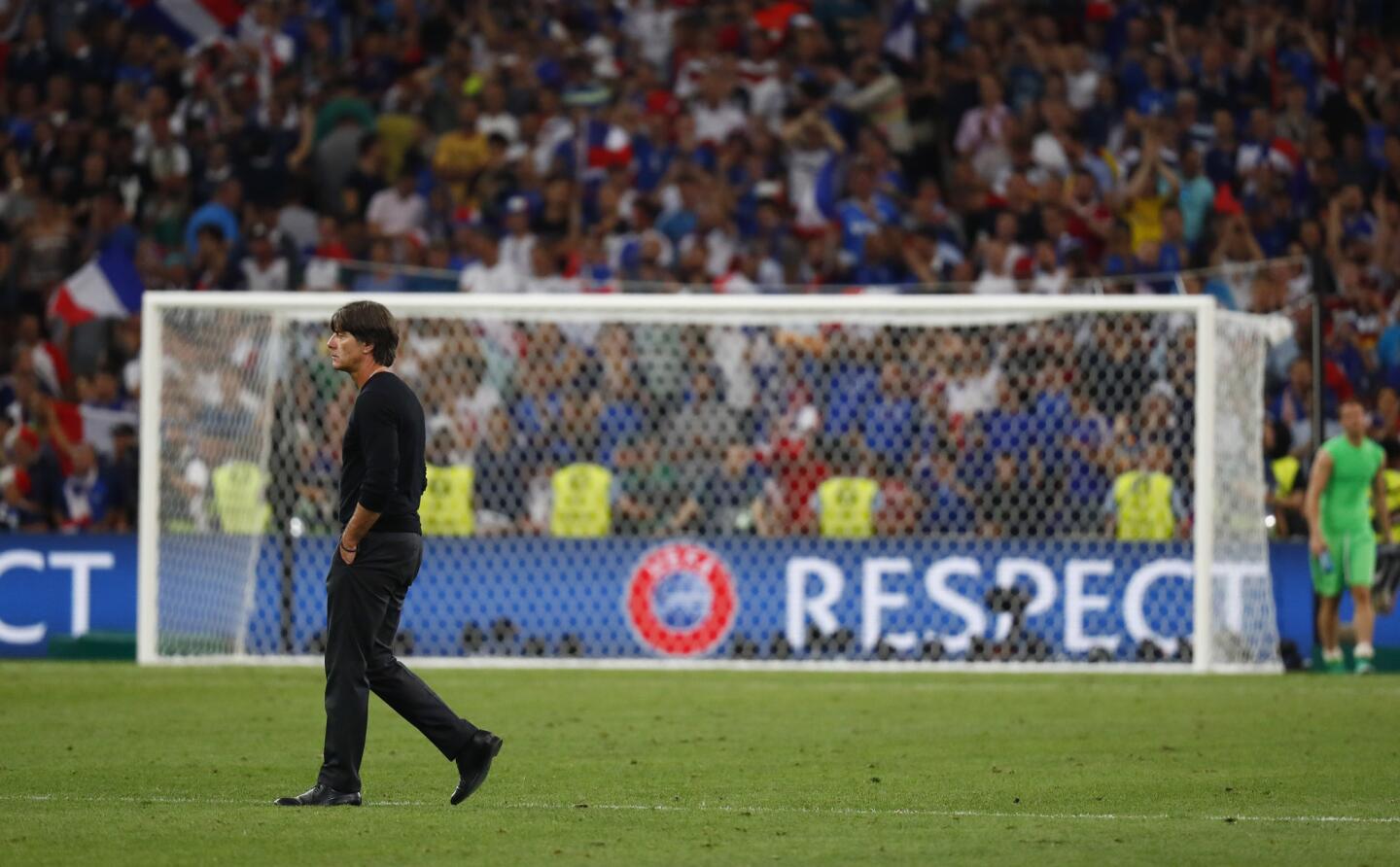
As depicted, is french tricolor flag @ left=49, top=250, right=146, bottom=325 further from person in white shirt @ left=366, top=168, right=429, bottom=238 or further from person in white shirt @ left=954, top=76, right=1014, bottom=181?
person in white shirt @ left=954, top=76, right=1014, bottom=181

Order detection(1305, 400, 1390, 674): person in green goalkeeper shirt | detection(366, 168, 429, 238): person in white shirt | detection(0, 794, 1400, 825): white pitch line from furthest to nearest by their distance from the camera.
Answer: detection(366, 168, 429, 238): person in white shirt < detection(1305, 400, 1390, 674): person in green goalkeeper shirt < detection(0, 794, 1400, 825): white pitch line

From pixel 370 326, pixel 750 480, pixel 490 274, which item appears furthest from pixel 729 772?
pixel 490 274

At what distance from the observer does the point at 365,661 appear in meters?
8.16

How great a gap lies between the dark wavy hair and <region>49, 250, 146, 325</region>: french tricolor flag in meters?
13.4

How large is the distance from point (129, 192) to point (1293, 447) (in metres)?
11.9

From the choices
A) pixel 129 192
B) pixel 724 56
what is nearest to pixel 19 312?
pixel 129 192

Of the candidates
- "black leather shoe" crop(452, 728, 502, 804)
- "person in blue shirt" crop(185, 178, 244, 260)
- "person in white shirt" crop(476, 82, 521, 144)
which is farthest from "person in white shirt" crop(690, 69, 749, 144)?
"black leather shoe" crop(452, 728, 502, 804)

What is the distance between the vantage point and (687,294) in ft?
55.8

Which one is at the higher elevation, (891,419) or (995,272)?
(995,272)

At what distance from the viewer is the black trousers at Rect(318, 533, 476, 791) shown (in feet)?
26.6

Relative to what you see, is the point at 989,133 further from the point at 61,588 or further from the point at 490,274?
the point at 61,588

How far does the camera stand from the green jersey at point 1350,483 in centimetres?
1652

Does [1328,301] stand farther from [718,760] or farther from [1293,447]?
[718,760]

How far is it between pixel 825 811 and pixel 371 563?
1.98 metres
